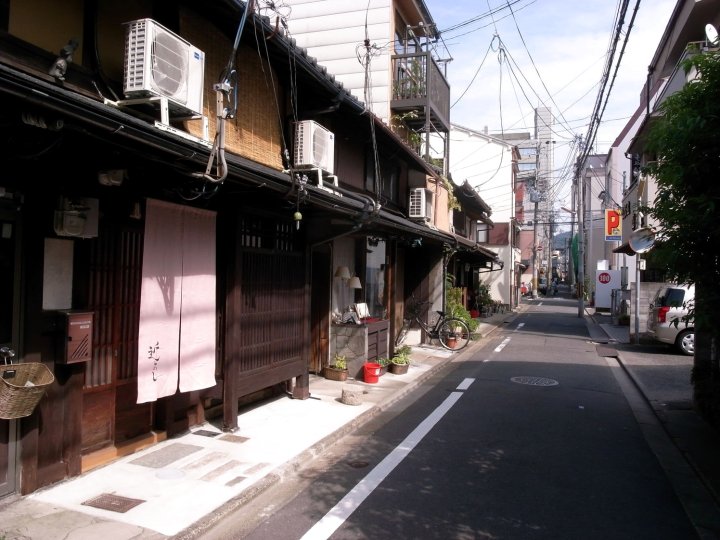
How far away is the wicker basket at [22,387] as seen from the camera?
4176 mm

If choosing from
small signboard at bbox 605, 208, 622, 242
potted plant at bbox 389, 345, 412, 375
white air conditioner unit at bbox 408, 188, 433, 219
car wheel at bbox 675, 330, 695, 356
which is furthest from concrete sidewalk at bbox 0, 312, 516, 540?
small signboard at bbox 605, 208, 622, 242

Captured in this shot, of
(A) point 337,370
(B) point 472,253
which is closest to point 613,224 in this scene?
(B) point 472,253

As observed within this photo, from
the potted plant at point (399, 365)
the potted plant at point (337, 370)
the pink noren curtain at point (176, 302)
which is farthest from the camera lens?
the potted plant at point (399, 365)

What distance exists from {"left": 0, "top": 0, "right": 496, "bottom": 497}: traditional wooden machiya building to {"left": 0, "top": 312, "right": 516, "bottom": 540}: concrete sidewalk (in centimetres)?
28

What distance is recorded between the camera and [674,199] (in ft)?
18.9

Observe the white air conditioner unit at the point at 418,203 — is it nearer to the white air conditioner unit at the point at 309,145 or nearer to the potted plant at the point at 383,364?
the potted plant at the point at 383,364

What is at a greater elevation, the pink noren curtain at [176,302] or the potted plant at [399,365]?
the pink noren curtain at [176,302]

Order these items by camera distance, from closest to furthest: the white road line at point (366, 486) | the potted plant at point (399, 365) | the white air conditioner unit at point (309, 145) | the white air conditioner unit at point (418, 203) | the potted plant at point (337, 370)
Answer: the white road line at point (366, 486) → the white air conditioner unit at point (309, 145) → the potted plant at point (337, 370) → the potted plant at point (399, 365) → the white air conditioner unit at point (418, 203)

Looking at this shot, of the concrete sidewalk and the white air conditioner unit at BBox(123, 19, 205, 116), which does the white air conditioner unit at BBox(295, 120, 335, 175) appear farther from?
the concrete sidewalk

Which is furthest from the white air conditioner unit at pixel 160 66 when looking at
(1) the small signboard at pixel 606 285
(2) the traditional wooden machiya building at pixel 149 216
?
(1) the small signboard at pixel 606 285

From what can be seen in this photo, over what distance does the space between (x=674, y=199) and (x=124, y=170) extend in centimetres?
571

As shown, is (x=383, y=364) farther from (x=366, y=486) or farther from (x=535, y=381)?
(x=366, y=486)

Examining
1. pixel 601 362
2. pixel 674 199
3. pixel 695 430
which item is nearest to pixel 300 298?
pixel 674 199

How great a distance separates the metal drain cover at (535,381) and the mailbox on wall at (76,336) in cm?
868
